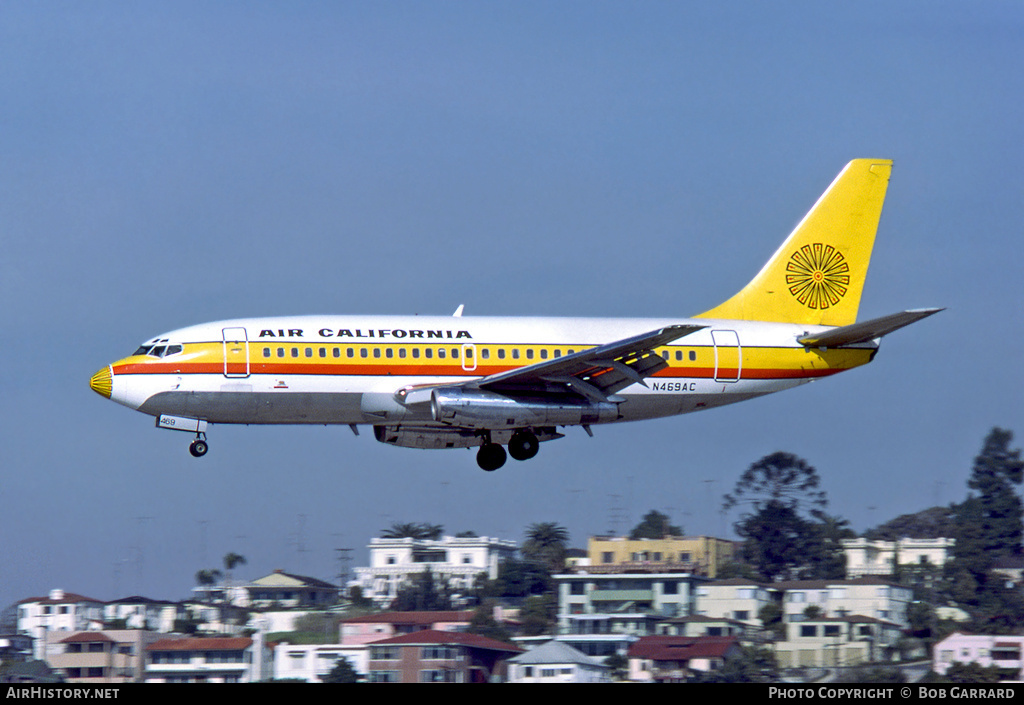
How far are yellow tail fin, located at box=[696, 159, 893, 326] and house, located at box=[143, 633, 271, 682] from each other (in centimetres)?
2362

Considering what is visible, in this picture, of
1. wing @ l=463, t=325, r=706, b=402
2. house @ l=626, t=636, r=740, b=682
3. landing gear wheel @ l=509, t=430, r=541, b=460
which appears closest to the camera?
wing @ l=463, t=325, r=706, b=402

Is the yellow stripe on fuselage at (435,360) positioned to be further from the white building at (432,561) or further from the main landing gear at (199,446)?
the white building at (432,561)

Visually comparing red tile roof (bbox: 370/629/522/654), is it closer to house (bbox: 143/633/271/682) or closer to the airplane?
house (bbox: 143/633/271/682)

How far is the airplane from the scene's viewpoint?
146 feet

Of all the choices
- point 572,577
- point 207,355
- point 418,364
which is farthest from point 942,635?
point 207,355

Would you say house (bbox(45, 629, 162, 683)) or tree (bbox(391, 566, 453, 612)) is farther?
tree (bbox(391, 566, 453, 612))

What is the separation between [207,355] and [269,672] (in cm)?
1685

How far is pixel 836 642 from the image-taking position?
212 feet

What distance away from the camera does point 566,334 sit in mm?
47375

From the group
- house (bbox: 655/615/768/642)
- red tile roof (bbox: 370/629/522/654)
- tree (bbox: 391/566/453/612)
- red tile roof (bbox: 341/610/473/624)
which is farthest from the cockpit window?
house (bbox: 655/615/768/642)

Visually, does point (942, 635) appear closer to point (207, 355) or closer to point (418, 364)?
point (418, 364)

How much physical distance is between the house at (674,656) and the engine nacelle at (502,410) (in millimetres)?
12955

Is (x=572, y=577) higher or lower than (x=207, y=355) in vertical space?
lower

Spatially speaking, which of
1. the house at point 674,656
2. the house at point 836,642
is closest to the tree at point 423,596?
the house at point 674,656
